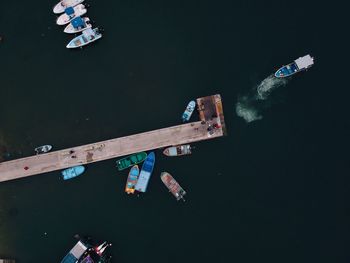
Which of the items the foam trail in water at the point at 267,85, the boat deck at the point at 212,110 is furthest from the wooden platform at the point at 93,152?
the foam trail in water at the point at 267,85

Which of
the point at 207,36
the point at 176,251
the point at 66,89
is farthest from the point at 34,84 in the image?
the point at 176,251

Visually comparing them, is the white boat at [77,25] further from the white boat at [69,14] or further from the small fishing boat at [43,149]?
the small fishing boat at [43,149]

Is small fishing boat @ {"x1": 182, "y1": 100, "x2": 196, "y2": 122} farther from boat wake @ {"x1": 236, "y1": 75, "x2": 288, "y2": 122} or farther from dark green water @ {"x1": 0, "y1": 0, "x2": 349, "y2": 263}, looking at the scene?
boat wake @ {"x1": 236, "y1": 75, "x2": 288, "y2": 122}

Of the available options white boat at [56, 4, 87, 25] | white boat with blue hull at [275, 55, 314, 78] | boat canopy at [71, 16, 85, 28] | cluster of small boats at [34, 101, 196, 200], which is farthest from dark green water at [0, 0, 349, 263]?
boat canopy at [71, 16, 85, 28]

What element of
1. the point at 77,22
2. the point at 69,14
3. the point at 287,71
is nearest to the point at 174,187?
the point at 287,71

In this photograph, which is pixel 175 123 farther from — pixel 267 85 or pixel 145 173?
pixel 267 85

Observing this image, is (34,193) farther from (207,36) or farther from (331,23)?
(331,23)
